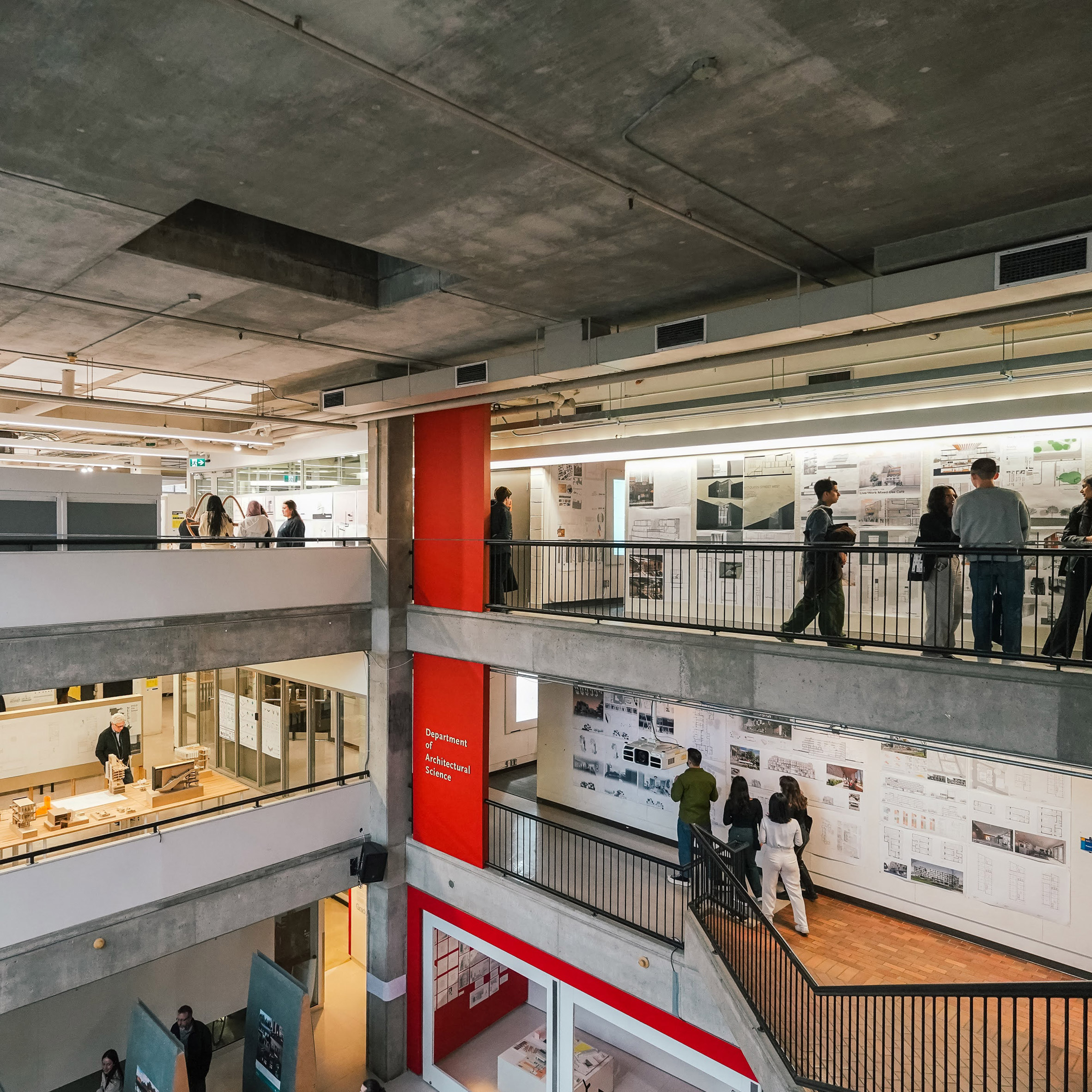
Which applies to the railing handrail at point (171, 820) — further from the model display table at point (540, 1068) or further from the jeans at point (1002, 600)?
the jeans at point (1002, 600)

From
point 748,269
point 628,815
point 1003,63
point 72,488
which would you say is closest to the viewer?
point 1003,63

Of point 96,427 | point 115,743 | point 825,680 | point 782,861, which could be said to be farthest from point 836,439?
point 115,743

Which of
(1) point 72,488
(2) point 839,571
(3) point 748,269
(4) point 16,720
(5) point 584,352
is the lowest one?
A: (4) point 16,720

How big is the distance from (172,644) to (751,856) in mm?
7301

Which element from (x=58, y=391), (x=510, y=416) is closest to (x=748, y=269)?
(x=510, y=416)

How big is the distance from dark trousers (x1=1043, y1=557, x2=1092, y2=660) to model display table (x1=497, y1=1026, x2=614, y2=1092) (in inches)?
296

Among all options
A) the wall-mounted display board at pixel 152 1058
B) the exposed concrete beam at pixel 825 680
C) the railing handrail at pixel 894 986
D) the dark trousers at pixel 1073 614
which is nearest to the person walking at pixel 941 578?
the exposed concrete beam at pixel 825 680

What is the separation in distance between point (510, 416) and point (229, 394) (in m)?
5.03

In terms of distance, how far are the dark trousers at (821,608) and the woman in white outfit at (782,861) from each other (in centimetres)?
209

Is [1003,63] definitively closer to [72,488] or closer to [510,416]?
[72,488]

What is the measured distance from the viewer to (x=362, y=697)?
12.0 meters

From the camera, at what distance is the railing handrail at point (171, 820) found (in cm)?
835

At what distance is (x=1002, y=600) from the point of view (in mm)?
6430

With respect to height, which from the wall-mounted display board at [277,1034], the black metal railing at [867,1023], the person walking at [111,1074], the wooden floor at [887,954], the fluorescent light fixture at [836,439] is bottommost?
the person walking at [111,1074]
